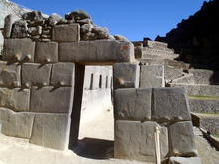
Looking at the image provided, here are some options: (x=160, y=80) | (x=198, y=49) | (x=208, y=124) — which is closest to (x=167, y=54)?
(x=198, y=49)

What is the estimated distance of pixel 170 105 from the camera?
14.3ft

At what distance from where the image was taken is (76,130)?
5.36 metres

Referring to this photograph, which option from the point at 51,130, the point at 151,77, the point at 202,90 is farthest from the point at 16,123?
the point at 202,90

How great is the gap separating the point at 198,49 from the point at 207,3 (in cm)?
1255

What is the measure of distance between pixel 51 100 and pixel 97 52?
139cm

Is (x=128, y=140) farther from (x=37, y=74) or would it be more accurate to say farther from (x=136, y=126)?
(x=37, y=74)

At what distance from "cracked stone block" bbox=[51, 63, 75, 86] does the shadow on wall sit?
→ 151 centimetres

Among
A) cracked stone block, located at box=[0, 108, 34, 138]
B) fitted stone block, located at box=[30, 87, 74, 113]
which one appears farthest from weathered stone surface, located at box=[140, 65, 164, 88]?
cracked stone block, located at box=[0, 108, 34, 138]

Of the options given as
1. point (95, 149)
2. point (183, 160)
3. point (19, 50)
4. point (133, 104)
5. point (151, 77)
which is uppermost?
point (19, 50)

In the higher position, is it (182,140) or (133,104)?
(133,104)

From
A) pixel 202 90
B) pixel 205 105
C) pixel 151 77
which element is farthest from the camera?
pixel 202 90

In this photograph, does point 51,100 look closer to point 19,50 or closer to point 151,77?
point 19,50

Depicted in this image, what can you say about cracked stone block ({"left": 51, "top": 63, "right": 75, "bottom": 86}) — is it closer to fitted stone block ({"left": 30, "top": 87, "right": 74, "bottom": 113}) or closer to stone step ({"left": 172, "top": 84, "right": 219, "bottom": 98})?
fitted stone block ({"left": 30, "top": 87, "right": 74, "bottom": 113})

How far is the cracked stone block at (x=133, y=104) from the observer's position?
448 cm
